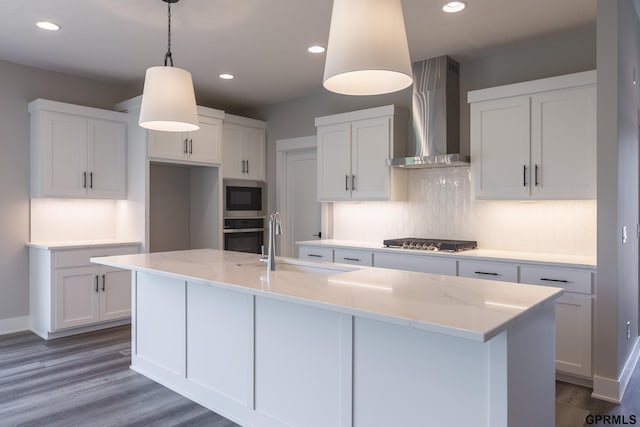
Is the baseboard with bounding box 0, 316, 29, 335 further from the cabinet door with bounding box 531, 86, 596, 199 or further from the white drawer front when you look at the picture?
the cabinet door with bounding box 531, 86, 596, 199

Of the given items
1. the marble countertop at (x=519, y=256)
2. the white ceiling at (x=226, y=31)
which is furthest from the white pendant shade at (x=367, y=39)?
the marble countertop at (x=519, y=256)

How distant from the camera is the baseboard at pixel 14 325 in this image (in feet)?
14.3

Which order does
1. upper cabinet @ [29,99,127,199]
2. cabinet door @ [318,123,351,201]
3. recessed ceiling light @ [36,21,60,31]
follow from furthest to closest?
cabinet door @ [318,123,351,201] < upper cabinet @ [29,99,127,199] < recessed ceiling light @ [36,21,60,31]

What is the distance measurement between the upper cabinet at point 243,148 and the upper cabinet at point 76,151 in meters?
1.21

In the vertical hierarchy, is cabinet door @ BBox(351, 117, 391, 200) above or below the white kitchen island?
above

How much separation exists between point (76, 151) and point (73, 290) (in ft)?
4.51

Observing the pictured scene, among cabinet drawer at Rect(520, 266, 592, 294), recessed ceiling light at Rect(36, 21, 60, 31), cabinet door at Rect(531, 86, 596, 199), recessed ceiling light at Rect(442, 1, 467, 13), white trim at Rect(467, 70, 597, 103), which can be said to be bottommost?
cabinet drawer at Rect(520, 266, 592, 294)

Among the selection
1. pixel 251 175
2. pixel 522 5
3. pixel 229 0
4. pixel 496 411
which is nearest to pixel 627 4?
pixel 522 5

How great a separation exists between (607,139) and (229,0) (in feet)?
8.74

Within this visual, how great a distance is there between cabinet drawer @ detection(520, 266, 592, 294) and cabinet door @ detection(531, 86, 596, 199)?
58 centimetres

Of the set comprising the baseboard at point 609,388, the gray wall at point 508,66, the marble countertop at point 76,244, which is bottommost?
the baseboard at point 609,388

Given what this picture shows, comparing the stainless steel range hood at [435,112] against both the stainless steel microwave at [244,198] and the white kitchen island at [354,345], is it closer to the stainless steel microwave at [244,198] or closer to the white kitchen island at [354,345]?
the white kitchen island at [354,345]

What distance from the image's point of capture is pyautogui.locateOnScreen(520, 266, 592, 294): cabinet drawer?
3.07 meters

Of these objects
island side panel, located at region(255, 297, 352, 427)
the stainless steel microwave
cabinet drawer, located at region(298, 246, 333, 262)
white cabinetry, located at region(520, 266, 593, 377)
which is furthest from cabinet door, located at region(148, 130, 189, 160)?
white cabinetry, located at region(520, 266, 593, 377)
